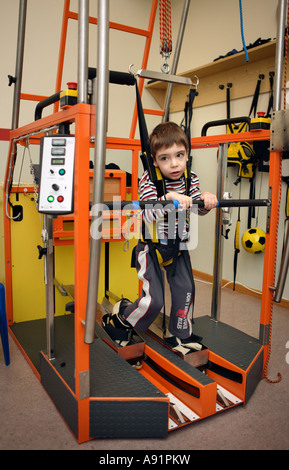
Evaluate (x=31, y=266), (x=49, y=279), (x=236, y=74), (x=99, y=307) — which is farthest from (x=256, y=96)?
(x=49, y=279)

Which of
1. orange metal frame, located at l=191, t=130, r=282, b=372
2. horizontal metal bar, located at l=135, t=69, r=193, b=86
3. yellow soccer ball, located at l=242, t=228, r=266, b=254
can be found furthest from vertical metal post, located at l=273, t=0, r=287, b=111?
yellow soccer ball, located at l=242, t=228, r=266, b=254

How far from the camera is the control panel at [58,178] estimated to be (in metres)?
1.37

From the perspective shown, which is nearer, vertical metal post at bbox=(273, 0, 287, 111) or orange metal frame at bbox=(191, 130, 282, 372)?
vertical metal post at bbox=(273, 0, 287, 111)

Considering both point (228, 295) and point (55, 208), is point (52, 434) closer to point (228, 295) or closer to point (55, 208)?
point (55, 208)

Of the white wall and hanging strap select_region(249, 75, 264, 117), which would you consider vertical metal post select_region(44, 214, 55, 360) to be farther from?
hanging strap select_region(249, 75, 264, 117)

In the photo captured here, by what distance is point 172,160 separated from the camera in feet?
6.25

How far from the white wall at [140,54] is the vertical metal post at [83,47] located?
91.4 inches

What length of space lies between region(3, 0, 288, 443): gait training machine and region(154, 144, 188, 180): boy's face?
0.28 meters

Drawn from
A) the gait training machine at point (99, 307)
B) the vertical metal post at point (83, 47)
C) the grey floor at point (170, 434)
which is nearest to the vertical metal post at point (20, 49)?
the gait training machine at point (99, 307)

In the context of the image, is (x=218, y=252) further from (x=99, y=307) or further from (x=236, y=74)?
(x=236, y=74)

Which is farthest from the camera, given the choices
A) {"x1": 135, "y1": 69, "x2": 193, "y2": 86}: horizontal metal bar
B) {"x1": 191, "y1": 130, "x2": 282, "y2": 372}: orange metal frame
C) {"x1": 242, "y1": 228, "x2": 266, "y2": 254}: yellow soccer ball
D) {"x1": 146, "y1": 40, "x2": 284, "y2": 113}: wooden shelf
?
{"x1": 242, "y1": 228, "x2": 266, "y2": 254}: yellow soccer ball

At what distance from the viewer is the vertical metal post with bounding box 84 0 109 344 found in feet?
4.10

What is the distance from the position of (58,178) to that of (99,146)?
21cm
